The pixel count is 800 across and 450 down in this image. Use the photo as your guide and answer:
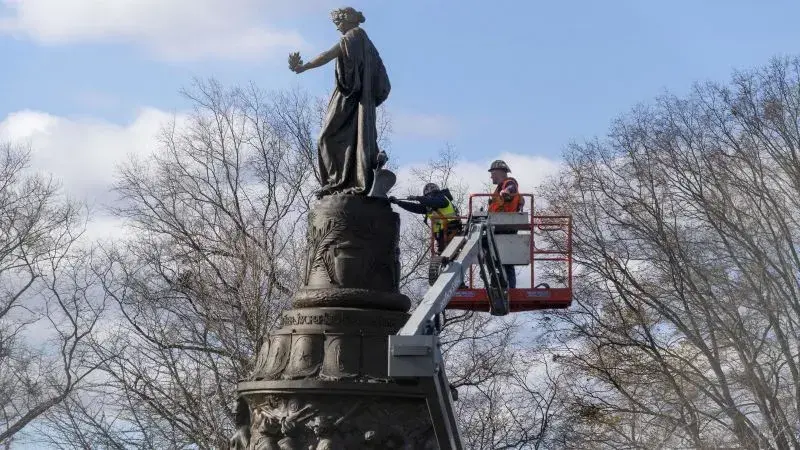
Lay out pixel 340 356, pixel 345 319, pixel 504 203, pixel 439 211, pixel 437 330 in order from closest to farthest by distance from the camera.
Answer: pixel 437 330 → pixel 340 356 → pixel 345 319 → pixel 439 211 → pixel 504 203

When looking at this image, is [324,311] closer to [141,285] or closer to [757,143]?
[141,285]

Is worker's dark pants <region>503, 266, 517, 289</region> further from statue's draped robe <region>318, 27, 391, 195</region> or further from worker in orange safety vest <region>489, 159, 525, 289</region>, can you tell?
statue's draped robe <region>318, 27, 391, 195</region>

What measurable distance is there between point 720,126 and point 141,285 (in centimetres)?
1153

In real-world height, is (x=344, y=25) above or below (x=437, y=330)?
above

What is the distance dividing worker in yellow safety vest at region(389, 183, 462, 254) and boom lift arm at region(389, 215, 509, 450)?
0.47 metres

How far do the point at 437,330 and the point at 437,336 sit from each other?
5.47 ft

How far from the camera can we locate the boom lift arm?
969 centimetres

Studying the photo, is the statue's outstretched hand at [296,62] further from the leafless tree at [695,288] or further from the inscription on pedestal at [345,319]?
the leafless tree at [695,288]

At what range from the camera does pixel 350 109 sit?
1339 cm

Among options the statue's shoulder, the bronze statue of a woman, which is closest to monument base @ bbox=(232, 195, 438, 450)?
the bronze statue of a woman

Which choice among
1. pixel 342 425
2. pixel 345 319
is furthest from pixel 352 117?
pixel 342 425

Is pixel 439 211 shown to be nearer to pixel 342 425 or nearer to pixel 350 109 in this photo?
pixel 350 109

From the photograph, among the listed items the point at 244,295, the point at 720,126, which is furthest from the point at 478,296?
the point at 720,126

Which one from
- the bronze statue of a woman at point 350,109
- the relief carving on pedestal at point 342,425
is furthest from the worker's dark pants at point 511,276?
the relief carving on pedestal at point 342,425
